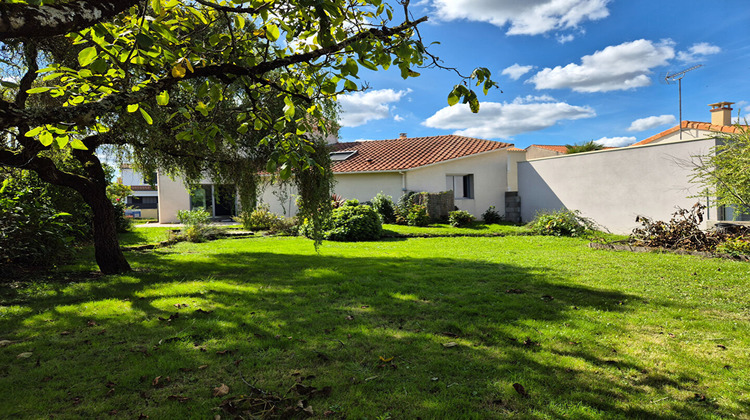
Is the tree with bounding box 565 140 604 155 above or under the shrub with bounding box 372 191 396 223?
above

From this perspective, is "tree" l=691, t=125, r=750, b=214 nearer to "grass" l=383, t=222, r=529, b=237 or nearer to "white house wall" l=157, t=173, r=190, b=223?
"grass" l=383, t=222, r=529, b=237

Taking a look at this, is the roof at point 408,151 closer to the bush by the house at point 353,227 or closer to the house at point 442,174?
the house at point 442,174

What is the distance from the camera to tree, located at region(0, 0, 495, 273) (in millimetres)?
3031

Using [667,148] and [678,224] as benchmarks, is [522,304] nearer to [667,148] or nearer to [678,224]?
[678,224]

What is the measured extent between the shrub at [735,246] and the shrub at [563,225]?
15.3 ft

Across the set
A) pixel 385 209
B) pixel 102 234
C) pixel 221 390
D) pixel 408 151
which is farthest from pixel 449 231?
pixel 221 390

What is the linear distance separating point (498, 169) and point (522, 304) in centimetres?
1544

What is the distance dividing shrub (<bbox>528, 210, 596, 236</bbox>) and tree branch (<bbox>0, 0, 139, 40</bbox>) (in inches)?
537

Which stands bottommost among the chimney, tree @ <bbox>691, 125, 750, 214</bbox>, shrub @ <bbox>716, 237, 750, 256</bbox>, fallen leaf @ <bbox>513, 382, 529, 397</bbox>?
fallen leaf @ <bbox>513, 382, 529, 397</bbox>

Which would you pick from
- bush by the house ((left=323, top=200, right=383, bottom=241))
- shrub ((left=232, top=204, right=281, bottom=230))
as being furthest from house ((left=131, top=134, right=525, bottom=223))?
bush by the house ((left=323, top=200, right=383, bottom=241))

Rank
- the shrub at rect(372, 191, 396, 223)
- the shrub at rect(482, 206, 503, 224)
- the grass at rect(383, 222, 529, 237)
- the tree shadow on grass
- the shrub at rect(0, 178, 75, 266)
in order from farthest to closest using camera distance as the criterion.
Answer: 1. the shrub at rect(482, 206, 503, 224)
2. the shrub at rect(372, 191, 396, 223)
3. the grass at rect(383, 222, 529, 237)
4. the shrub at rect(0, 178, 75, 266)
5. the tree shadow on grass

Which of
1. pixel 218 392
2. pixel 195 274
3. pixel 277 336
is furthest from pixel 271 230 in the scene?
pixel 218 392

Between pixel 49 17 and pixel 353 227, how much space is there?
10.8 meters

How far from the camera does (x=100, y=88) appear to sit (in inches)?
139
